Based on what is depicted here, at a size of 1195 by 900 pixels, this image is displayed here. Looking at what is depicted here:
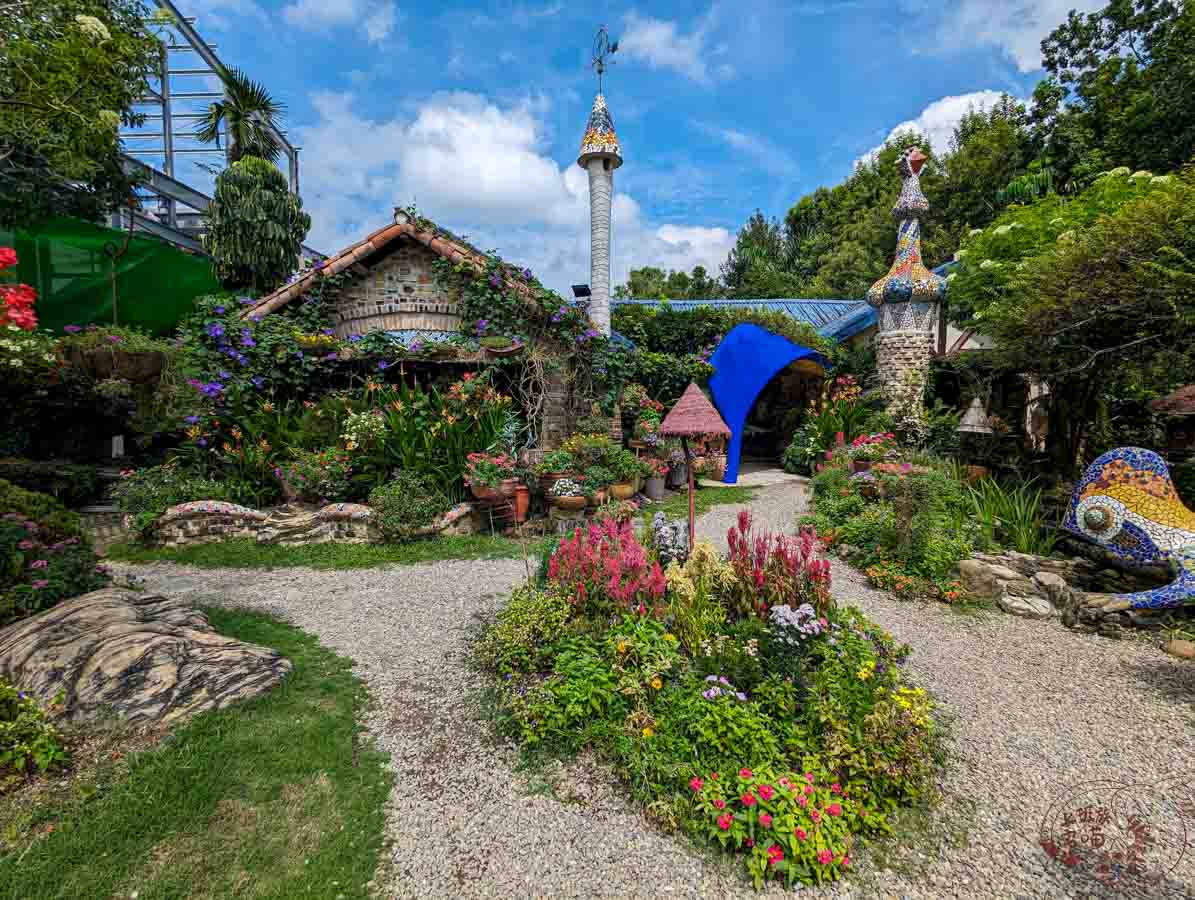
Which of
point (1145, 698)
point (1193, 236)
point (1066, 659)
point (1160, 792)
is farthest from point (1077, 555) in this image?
point (1160, 792)

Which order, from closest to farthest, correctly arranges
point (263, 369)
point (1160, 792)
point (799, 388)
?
1. point (1160, 792)
2. point (263, 369)
3. point (799, 388)

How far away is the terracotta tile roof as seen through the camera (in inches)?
343

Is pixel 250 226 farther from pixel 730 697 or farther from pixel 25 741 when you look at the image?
pixel 730 697

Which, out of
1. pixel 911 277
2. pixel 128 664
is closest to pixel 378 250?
pixel 128 664

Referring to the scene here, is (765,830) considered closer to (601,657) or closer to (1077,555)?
(601,657)

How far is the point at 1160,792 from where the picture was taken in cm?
261

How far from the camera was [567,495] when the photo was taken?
6945 millimetres

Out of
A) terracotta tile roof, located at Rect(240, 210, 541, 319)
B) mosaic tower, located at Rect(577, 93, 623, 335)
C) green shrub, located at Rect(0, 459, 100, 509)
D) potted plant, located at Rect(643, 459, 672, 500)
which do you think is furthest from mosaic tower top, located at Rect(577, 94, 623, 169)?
green shrub, located at Rect(0, 459, 100, 509)

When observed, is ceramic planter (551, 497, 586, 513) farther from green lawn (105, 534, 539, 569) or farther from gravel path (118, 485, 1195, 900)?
gravel path (118, 485, 1195, 900)

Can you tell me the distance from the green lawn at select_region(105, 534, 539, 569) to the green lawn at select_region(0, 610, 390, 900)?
10.4ft

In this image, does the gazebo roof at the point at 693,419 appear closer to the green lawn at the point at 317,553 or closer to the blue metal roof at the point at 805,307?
the green lawn at the point at 317,553

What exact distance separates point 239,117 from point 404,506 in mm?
13744

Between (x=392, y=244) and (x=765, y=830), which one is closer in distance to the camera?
(x=765, y=830)

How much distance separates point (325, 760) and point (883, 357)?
1233cm
